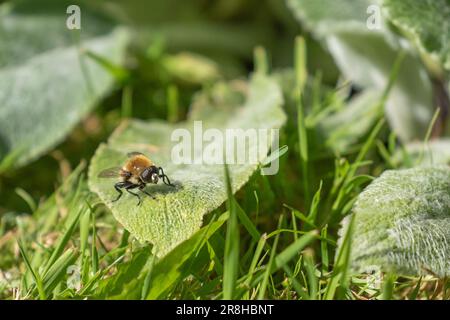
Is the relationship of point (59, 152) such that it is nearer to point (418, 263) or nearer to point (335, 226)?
point (335, 226)

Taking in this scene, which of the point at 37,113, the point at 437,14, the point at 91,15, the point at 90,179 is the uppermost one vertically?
the point at 91,15

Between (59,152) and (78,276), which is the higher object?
(59,152)

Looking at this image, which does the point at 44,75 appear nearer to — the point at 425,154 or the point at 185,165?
the point at 185,165

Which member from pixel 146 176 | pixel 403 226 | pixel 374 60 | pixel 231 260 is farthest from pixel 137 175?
pixel 374 60

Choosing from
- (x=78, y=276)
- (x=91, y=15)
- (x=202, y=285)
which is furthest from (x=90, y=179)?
(x=91, y=15)

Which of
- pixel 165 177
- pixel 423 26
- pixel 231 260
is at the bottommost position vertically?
pixel 231 260

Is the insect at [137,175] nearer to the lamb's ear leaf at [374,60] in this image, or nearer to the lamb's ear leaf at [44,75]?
the lamb's ear leaf at [44,75]
